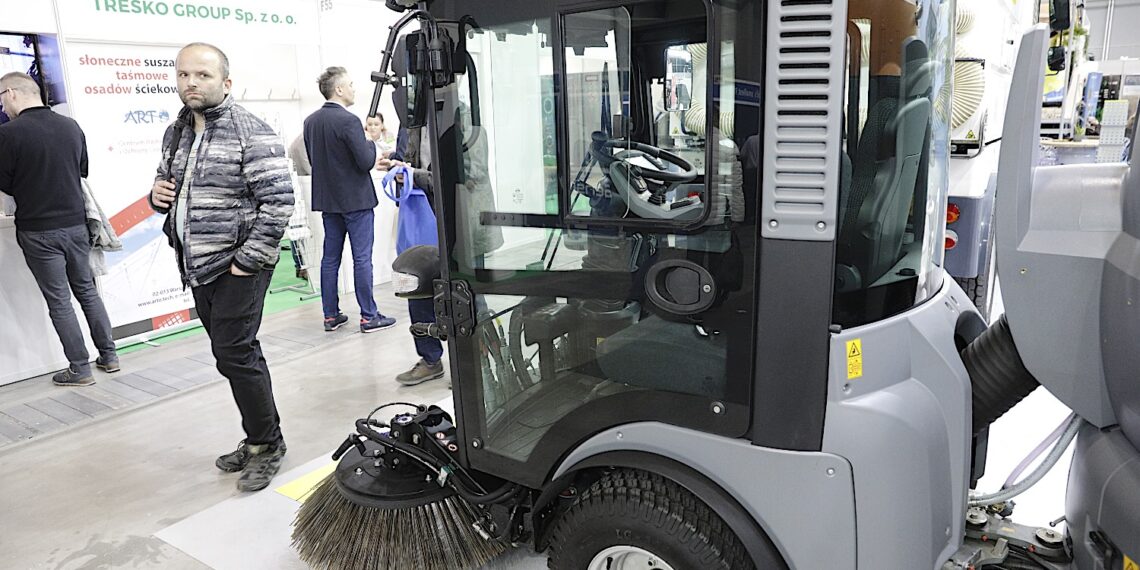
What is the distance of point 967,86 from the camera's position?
332 centimetres

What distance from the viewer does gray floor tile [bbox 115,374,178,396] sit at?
13.5 feet

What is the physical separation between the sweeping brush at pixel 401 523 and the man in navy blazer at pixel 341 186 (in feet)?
9.61

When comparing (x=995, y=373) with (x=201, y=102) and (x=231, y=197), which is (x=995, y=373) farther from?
(x=201, y=102)

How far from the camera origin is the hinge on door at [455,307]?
1875 millimetres

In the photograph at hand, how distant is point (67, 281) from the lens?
430 cm

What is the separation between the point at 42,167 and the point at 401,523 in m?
3.26

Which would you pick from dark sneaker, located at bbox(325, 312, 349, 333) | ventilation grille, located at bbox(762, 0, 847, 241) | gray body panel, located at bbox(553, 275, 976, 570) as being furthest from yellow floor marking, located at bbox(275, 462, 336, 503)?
dark sneaker, located at bbox(325, 312, 349, 333)

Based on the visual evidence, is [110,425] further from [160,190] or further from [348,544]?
[348,544]

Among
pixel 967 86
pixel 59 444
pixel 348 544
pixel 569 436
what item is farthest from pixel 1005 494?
pixel 59 444

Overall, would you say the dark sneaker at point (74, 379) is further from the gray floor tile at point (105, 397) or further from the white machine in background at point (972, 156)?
the white machine in background at point (972, 156)

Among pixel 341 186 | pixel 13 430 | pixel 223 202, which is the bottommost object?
pixel 13 430

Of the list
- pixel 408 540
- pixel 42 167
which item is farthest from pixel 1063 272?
pixel 42 167

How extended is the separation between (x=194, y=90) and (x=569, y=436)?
1.85 meters

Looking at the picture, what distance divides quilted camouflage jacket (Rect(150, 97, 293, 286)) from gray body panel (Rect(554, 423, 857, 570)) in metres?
1.79
